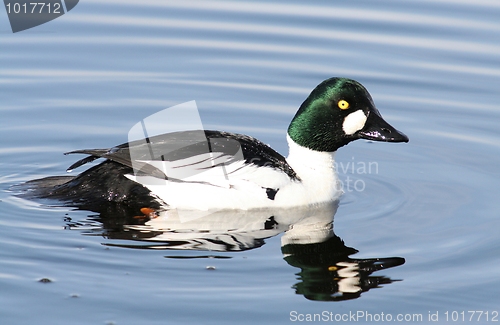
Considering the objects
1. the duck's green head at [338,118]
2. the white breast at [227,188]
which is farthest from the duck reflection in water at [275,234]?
the duck's green head at [338,118]

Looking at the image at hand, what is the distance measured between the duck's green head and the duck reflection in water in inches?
26.4

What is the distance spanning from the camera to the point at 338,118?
8.22m

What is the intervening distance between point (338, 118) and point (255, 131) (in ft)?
5.84

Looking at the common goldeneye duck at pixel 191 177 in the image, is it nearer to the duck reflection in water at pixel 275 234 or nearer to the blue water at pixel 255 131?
the duck reflection in water at pixel 275 234

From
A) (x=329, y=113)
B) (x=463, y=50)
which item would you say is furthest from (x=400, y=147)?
(x=463, y=50)

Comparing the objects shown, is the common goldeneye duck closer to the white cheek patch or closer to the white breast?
the white breast

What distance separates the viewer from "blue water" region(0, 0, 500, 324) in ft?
20.0

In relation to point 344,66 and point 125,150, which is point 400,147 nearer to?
point 344,66

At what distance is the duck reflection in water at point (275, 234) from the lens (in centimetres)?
647

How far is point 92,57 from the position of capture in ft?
37.9

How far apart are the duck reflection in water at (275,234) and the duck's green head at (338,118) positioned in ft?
2.20

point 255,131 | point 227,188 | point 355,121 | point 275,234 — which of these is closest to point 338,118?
point 355,121

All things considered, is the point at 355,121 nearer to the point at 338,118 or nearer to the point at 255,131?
the point at 338,118

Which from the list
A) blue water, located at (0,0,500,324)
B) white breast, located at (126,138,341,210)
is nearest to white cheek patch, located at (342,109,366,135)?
blue water, located at (0,0,500,324)
